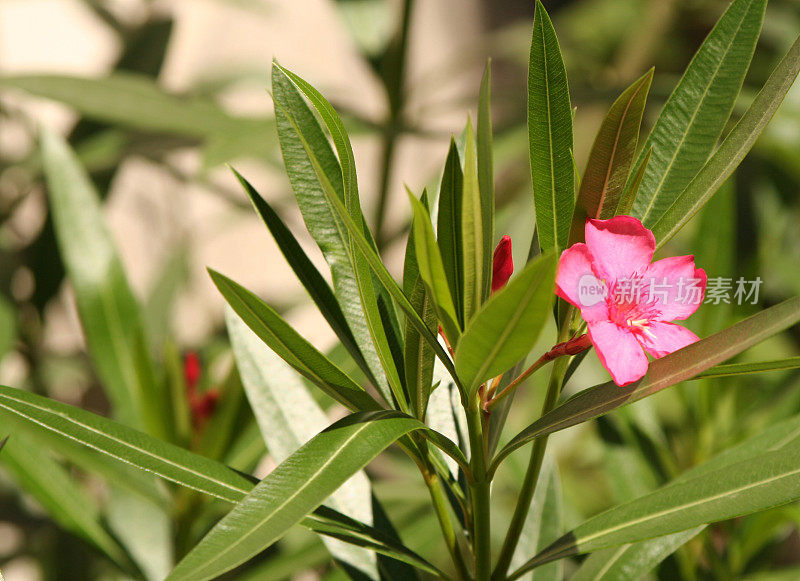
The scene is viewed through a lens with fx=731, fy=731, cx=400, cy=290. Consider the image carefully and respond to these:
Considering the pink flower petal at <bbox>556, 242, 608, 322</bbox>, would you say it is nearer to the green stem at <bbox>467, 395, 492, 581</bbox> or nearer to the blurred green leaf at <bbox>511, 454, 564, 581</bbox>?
the green stem at <bbox>467, 395, 492, 581</bbox>

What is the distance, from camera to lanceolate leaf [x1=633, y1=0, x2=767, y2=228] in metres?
0.40

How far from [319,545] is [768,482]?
0.42 metres

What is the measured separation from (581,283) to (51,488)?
1.53 feet

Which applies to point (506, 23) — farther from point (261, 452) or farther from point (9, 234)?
point (261, 452)

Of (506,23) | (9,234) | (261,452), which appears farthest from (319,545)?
(506,23)

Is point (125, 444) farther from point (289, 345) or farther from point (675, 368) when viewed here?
point (675, 368)

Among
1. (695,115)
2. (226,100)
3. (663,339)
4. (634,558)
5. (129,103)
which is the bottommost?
(634,558)

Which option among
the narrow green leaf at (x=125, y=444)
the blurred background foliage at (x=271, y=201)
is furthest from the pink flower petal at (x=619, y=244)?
the blurred background foliage at (x=271, y=201)

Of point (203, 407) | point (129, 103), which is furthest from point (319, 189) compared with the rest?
point (129, 103)

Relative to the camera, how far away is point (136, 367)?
0.66m

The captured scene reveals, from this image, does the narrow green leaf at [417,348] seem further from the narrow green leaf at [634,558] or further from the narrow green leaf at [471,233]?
the narrow green leaf at [634,558]

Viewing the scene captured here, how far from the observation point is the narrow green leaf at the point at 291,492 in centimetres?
29

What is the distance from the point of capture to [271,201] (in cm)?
135

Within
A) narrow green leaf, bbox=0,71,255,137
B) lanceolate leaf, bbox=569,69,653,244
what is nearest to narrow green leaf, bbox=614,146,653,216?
lanceolate leaf, bbox=569,69,653,244
